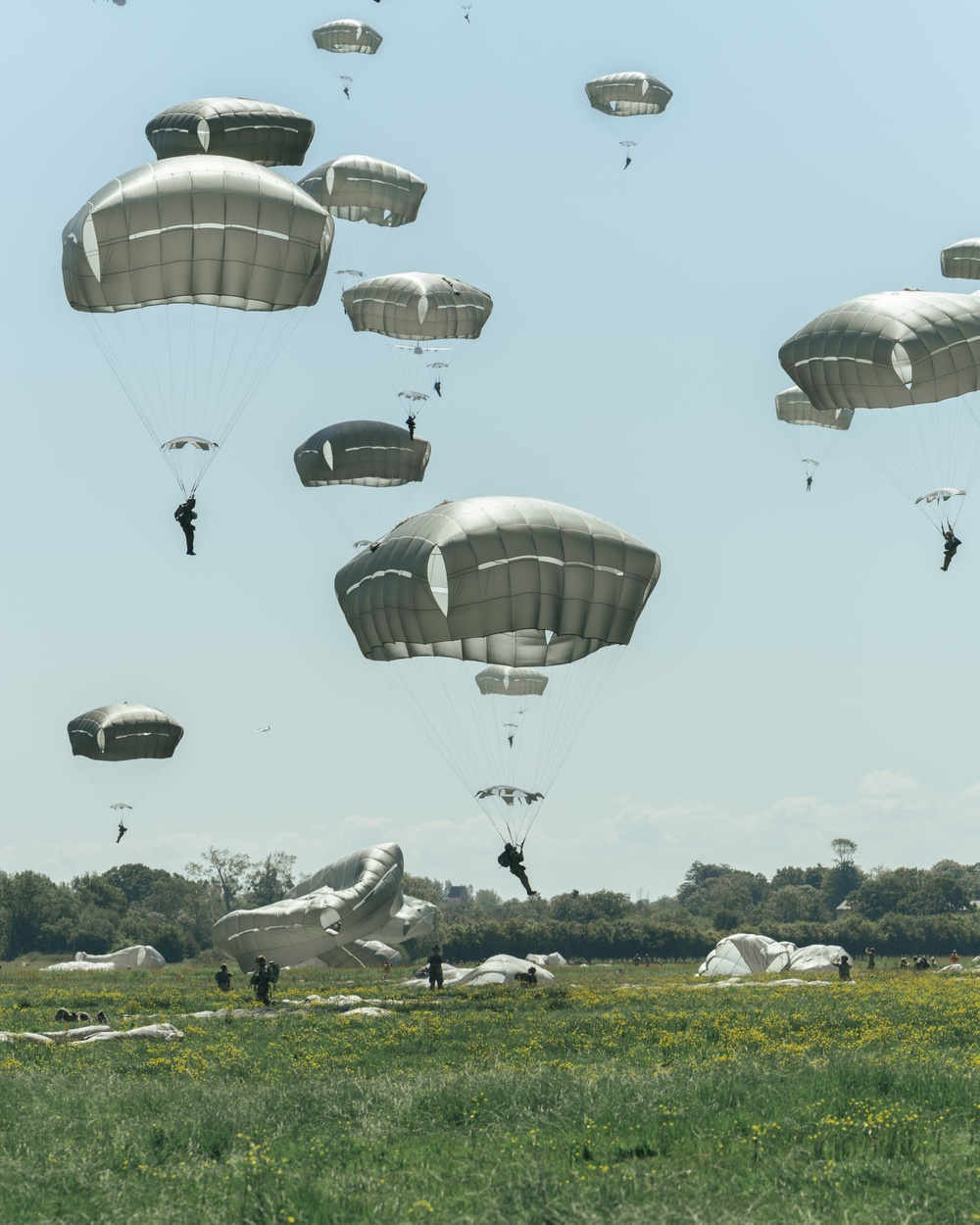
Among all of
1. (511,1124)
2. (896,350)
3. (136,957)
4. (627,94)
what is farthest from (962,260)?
(136,957)

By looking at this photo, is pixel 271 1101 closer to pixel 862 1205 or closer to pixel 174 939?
pixel 862 1205

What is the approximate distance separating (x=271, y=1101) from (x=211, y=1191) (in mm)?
4175

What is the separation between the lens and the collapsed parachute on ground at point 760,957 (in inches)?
2383

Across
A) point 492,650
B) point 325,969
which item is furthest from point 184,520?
point 325,969

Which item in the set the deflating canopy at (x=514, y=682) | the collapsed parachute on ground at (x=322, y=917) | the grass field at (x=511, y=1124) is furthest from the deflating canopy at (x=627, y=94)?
the grass field at (x=511, y=1124)

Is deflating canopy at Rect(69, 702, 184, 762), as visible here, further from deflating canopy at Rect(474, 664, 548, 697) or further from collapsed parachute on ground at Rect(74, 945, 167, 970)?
collapsed parachute on ground at Rect(74, 945, 167, 970)

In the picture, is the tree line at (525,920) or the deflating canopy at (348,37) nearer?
the deflating canopy at (348,37)

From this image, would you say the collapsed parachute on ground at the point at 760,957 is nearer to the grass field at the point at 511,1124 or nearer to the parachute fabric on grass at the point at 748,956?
the parachute fabric on grass at the point at 748,956

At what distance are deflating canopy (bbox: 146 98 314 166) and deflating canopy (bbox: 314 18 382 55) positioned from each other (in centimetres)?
1790

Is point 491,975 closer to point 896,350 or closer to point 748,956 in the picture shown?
point 748,956

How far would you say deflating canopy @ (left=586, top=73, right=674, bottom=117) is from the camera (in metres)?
52.7

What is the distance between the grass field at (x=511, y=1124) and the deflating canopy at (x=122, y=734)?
27634mm

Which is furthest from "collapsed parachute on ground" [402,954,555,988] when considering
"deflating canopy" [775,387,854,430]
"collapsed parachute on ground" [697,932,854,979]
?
"deflating canopy" [775,387,854,430]

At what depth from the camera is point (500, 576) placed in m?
29.7
